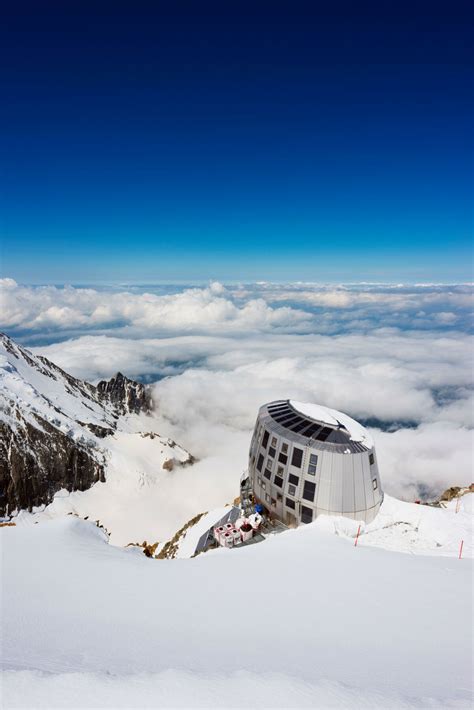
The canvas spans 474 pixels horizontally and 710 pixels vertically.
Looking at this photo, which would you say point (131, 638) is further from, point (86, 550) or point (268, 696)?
point (86, 550)

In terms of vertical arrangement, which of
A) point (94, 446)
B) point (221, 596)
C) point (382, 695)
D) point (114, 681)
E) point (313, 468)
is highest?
point (114, 681)

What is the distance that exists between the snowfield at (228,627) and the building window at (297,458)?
16.3m

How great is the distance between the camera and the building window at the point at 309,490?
34906 mm

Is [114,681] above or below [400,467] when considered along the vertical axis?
above

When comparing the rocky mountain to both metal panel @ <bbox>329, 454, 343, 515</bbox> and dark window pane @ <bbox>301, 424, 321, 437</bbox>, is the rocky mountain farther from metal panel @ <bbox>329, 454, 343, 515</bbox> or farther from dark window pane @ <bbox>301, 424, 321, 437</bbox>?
metal panel @ <bbox>329, 454, 343, 515</bbox>

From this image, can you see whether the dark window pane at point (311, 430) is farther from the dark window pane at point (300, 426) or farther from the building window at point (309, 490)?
the building window at point (309, 490)

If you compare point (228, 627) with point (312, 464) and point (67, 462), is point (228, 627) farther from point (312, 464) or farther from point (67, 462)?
point (67, 462)

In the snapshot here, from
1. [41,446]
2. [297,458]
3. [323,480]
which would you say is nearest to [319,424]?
[297,458]

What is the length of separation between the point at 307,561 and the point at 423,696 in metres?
11.7

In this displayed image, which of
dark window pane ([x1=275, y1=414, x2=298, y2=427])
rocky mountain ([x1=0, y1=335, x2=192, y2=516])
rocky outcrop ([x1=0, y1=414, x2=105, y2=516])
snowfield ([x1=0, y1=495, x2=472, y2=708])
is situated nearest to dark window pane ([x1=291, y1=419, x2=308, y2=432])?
dark window pane ([x1=275, y1=414, x2=298, y2=427])

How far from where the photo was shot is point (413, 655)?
9992 mm

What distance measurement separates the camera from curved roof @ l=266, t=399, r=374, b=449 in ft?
120

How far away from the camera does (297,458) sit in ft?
119

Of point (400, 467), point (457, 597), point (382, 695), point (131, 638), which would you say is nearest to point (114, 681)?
point (131, 638)
